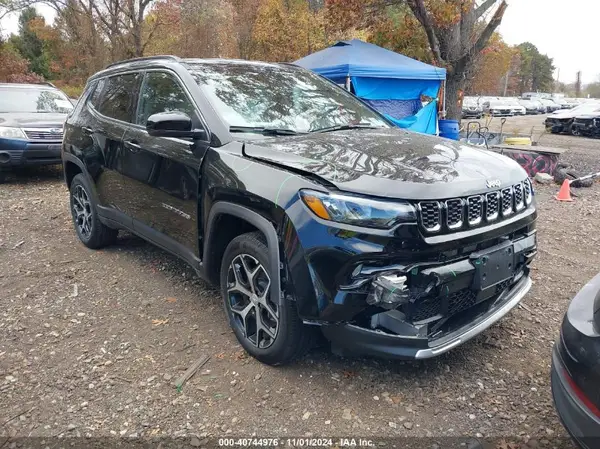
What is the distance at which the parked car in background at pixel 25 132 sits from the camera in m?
8.15

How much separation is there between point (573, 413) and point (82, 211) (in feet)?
15.5

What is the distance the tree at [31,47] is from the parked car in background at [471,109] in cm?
2952

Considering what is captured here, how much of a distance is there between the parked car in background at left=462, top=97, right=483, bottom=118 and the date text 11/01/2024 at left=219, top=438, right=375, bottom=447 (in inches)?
1250

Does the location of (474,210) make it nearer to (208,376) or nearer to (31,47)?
(208,376)

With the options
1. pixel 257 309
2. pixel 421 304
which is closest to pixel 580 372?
pixel 421 304

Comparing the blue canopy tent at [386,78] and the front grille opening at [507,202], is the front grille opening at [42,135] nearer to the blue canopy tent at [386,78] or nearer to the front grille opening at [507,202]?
the blue canopy tent at [386,78]

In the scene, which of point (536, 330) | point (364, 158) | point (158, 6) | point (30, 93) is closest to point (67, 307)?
point (364, 158)

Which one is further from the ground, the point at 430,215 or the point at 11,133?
the point at 11,133

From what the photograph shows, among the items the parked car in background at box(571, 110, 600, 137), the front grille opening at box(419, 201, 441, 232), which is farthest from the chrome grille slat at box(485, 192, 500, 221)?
the parked car in background at box(571, 110, 600, 137)

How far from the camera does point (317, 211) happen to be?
2.39 metres

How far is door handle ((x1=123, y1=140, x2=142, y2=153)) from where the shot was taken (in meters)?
3.86

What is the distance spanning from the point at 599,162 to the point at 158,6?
60.6 ft

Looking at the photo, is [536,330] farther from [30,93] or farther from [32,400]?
[30,93]

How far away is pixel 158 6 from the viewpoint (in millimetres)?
21484
